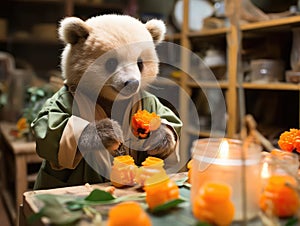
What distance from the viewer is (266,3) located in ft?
6.14

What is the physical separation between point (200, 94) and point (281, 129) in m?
0.64

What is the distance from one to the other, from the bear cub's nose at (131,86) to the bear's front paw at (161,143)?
0.10m

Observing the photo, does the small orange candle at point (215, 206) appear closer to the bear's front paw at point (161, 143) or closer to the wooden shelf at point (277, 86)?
the bear's front paw at point (161, 143)

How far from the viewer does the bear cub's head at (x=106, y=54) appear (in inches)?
32.7

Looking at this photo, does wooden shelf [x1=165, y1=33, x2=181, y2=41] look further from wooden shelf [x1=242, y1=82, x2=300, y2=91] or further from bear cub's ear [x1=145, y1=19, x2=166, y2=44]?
bear cub's ear [x1=145, y1=19, x2=166, y2=44]

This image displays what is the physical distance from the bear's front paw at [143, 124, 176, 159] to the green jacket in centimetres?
3

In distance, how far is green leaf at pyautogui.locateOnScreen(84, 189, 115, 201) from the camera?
0.57m

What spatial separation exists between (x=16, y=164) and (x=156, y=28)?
96 centimetres

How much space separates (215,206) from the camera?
0.48 m

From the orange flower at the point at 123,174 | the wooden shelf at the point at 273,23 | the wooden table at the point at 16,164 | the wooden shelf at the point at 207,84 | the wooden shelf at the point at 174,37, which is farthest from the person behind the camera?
the wooden shelf at the point at 174,37

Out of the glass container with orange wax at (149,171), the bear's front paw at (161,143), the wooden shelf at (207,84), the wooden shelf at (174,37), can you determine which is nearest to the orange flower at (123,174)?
the glass container with orange wax at (149,171)

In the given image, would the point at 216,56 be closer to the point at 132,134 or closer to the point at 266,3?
the point at 266,3

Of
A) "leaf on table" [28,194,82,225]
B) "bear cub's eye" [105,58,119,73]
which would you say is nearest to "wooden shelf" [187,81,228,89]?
"bear cub's eye" [105,58,119,73]

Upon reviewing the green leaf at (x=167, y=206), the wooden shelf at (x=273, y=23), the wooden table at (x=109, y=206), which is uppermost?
the wooden shelf at (x=273, y=23)
